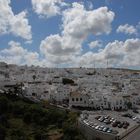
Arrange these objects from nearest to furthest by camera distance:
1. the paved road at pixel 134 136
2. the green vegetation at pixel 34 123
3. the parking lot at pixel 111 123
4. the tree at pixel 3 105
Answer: the green vegetation at pixel 34 123 < the paved road at pixel 134 136 < the parking lot at pixel 111 123 < the tree at pixel 3 105

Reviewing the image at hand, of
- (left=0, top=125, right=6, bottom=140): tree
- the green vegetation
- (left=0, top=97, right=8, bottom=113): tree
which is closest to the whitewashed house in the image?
the green vegetation

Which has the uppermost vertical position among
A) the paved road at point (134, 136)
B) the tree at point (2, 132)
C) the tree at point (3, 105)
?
the tree at point (3, 105)

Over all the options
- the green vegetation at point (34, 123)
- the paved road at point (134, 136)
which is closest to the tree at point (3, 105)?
the green vegetation at point (34, 123)

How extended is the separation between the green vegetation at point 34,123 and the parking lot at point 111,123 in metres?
2.90

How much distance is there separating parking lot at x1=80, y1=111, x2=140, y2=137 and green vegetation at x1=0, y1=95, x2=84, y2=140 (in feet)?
9.53

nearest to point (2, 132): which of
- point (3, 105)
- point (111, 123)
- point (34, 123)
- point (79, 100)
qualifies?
point (34, 123)

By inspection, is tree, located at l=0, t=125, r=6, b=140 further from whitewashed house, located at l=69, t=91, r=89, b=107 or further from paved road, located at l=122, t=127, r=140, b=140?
whitewashed house, located at l=69, t=91, r=89, b=107

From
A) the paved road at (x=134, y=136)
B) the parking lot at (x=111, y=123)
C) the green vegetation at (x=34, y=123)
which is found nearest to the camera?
the green vegetation at (x=34, y=123)

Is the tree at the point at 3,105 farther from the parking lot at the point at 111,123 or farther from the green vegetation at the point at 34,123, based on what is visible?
the parking lot at the point at 111,123

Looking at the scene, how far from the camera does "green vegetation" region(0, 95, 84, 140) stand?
2105 inches

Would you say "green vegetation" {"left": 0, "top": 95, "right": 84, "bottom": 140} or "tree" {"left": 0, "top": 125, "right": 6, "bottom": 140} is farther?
"green vegetation" {"left": 0, "top": 95, "right": 84, "bottom": 140}

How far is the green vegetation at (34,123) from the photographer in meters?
53.5

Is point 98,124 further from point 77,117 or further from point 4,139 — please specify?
point 4,139

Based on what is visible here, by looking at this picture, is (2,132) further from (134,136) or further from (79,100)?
(79,100)
